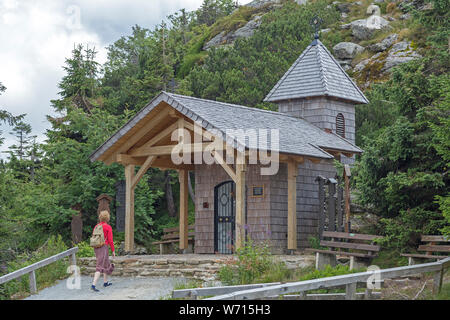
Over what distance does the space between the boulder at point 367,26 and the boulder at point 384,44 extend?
113 inches

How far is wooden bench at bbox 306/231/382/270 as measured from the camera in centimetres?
1454

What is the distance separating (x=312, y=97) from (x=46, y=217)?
10.8 m

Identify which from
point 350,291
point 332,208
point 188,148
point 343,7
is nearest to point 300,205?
point 332,208

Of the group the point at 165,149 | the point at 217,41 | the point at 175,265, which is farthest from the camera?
the point at 217,41

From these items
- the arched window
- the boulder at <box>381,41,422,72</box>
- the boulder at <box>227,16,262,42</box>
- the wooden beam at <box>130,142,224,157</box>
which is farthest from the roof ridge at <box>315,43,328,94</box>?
the boulder at <box>227,16,262,42</box>

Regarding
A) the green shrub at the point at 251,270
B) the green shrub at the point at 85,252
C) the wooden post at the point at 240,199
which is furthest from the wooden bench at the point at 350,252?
Result: the green shrub at the point at 85,252

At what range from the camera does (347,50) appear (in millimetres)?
35500

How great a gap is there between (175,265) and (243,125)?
4.15m

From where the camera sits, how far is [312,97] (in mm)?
22047

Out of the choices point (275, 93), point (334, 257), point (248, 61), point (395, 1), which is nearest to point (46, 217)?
point (275, 93)

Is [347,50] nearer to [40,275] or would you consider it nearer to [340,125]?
[340,125]

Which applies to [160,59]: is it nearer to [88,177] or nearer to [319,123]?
[88,177]

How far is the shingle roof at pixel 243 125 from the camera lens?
16.1m

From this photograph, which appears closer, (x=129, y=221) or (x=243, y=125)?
(x=243, y=125)
